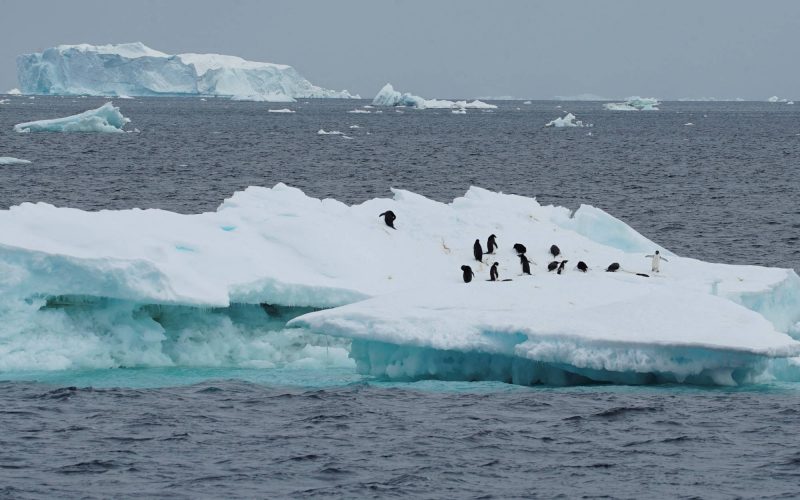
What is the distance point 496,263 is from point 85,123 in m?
55.4

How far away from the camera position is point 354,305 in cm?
1594

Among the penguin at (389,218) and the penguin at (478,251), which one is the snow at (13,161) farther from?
the penguin at (478,251)

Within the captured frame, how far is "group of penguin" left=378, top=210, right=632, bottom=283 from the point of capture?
60.0 feet

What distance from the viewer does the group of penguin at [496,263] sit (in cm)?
1828

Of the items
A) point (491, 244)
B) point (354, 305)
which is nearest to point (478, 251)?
point (491, 244)

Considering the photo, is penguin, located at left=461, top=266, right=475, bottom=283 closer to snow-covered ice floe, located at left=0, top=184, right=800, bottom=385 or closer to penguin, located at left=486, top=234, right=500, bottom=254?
snow-covered ice floe, located at left=0, top=184, right=800, bottom=385

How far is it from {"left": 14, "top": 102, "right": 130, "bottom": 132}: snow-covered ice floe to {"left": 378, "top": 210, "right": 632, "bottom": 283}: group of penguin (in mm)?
49970

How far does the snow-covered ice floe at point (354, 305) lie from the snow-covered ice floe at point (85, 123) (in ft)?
166

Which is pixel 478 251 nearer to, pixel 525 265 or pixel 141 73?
pixel 525 265

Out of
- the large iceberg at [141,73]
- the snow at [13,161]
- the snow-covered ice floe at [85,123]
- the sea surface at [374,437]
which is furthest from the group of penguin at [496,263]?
the large iceberg at [141,73]

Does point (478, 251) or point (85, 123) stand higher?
point (85, 123)

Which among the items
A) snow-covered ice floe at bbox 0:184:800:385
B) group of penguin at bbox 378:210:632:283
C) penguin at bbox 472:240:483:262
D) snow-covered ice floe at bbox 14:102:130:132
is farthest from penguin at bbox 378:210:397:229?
snow-covered ice floe at bbox 14:102:130:132

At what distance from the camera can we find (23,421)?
13070 mm

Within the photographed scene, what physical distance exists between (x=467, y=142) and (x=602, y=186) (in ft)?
112
